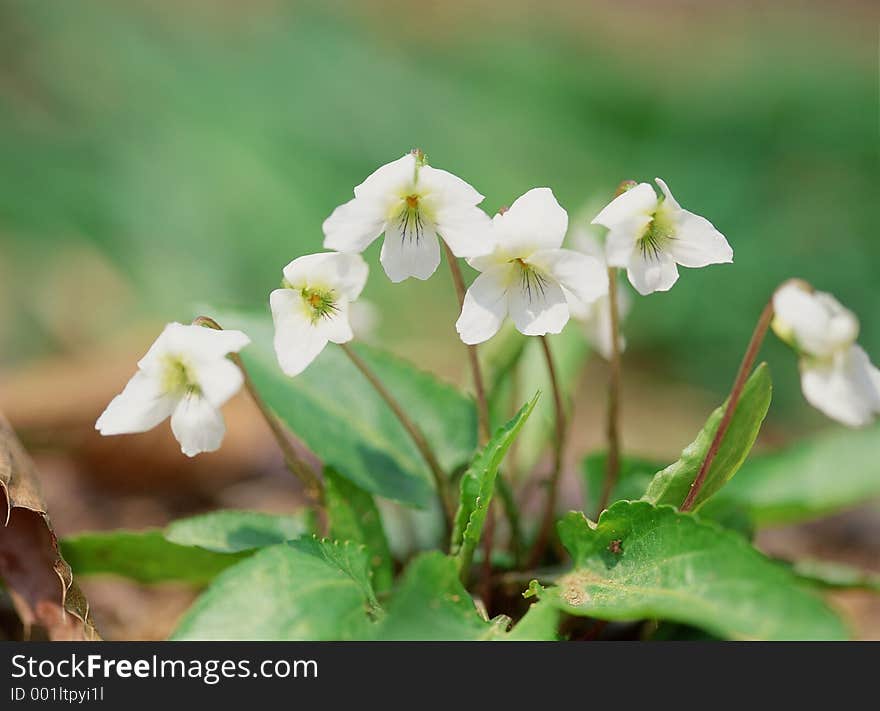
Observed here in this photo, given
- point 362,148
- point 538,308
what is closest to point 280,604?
point 538,308

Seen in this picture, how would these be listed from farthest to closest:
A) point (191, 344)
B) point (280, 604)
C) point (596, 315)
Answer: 1. point (596, 315)
2. point (191, 344)
3. point (280, 604)

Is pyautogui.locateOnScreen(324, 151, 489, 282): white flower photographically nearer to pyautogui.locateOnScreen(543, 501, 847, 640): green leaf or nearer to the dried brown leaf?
pyautogui.locateOnScreen(543, 501, 847, 640): green leaf

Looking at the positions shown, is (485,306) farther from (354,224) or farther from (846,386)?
(846,386)

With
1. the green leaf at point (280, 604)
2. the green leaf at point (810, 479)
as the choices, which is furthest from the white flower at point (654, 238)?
the green leaf at point (810, 479)

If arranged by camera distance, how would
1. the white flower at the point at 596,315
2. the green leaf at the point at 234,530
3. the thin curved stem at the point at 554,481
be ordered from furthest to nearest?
the white flower at the point at 596,315, the thin curved stem at the point at 554,481, the green leaf at the point at 234,530

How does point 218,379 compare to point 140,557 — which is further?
point 140,557

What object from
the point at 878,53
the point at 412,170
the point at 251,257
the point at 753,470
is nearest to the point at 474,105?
the point at 251,257

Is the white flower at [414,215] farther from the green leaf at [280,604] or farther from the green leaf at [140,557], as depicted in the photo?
the green leaf at [140,557]
